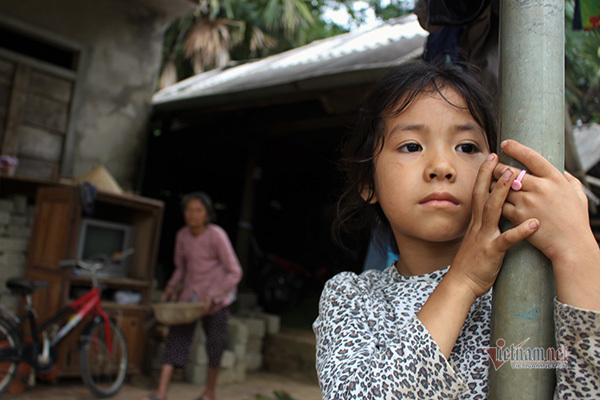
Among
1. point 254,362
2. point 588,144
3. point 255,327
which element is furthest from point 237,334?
point 588,144

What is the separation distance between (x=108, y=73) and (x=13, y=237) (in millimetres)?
2233

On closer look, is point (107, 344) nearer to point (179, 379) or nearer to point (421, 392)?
point (179, 379)

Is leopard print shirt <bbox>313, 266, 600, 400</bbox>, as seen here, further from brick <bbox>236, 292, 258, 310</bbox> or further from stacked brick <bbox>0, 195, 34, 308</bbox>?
brick <bbox>236, 292, 258, 310</bbox>

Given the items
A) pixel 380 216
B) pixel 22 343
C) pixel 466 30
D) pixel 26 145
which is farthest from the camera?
pixel 26 145

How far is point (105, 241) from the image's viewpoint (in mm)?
5395

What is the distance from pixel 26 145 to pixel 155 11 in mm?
2439

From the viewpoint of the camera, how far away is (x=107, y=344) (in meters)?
4.88

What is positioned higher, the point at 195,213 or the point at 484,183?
the point at 195,213

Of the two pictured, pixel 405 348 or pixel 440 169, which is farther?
pixel 440 169

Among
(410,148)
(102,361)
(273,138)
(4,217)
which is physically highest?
(273,138)

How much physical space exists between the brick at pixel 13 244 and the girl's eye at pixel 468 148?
516cm

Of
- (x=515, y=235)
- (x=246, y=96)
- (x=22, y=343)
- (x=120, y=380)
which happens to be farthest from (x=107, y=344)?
(x=515, y=235)

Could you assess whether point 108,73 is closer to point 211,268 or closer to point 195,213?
point 195,213

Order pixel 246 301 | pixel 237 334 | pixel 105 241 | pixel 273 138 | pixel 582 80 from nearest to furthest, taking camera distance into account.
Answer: pixel 105 241, pixel 237 334, pixel 246 301, pixel 273 138, pixel 582 80
